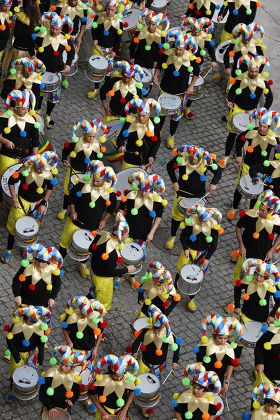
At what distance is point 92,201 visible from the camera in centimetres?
2138

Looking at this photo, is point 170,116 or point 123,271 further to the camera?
point 170,116

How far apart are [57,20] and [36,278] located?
5780 millimetres

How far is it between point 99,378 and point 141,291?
215 centimetres

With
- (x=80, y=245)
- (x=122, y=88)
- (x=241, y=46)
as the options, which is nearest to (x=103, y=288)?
(x=80, y=245)

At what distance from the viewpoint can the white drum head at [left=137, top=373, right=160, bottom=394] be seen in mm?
19297

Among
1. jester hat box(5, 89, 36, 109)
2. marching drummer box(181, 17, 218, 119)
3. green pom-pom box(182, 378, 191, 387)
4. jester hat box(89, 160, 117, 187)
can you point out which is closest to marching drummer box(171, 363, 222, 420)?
green pom-pom box(182, 378, 191, 387)

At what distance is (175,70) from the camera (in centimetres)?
2400

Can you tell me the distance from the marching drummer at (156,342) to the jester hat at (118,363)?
34.2 inches

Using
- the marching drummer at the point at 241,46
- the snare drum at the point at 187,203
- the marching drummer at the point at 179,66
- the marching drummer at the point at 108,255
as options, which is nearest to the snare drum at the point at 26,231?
the marching drummer at the point at 108,255

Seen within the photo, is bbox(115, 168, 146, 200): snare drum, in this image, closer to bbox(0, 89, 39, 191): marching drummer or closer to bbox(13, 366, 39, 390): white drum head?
bbox(0, 89, 39, 191): marching drummer

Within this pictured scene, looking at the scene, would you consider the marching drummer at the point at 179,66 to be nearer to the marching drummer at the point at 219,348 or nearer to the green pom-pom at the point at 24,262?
the green pom-pom at the point at 24,262

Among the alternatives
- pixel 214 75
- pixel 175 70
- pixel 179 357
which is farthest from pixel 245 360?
pixel 214 75

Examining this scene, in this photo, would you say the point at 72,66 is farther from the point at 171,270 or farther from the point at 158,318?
the point at 158,318

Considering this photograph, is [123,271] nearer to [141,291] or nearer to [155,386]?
[141,291]
